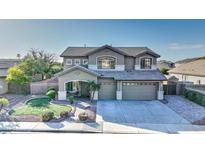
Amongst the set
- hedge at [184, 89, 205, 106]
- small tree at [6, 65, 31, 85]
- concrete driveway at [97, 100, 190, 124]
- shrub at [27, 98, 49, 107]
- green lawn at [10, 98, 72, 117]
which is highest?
small tree at [6, 65, 31, 85]

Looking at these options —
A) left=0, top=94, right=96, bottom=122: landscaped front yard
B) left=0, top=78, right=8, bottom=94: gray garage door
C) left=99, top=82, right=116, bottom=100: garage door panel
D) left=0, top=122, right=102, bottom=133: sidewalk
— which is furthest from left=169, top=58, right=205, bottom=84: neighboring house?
left=0, top=78, right=8, bottom=94: gray garage door

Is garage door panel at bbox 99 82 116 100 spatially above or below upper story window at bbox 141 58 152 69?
below

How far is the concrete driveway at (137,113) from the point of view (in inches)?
442

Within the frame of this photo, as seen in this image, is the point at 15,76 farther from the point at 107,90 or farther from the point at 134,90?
the point at 134,90

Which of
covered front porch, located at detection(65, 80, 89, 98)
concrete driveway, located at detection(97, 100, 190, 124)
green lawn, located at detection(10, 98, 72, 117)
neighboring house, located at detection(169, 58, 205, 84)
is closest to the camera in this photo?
concrete driveway, located at detection(97, 100, 190, 124)

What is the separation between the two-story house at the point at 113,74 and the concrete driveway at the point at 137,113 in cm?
206

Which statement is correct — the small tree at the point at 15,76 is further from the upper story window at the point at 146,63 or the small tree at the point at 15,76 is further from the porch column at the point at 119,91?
the upper story window at the point at 146,63

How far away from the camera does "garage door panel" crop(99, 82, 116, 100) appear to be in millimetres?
17500

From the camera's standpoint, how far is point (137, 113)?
12773mm

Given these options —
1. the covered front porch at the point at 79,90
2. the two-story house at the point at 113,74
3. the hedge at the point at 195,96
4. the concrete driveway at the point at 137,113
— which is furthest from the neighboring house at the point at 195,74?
the covered front porch at the point at 79,90

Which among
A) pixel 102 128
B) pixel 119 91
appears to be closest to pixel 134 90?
pixel 119 91

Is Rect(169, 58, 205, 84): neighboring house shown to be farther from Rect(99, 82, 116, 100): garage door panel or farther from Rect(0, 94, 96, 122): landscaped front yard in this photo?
Rect(0, 94, 96, 122): landscaped front yard

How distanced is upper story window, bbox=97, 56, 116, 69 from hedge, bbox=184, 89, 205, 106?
827 cm

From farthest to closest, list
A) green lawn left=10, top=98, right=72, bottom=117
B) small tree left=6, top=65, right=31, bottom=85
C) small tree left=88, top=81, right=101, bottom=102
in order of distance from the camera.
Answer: small tree left=6, top=65, right=31, bottom=85
small tree left=88, top=81, right=101, bottom=102
green lawn left=10, top=98, right=72, bottom=117
